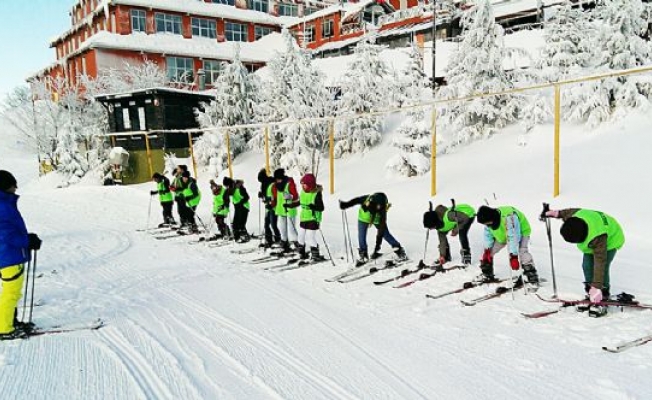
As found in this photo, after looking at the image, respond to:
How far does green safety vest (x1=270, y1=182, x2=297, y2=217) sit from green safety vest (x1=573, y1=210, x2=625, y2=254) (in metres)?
5.24

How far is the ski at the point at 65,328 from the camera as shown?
17.9 feet

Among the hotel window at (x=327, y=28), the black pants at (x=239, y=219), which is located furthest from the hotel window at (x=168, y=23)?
the black pants at (x=239, y=219)

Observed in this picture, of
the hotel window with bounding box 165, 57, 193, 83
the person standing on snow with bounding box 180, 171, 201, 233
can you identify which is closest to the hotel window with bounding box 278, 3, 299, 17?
the hotel window with bounding box 165, 57, 193, 83

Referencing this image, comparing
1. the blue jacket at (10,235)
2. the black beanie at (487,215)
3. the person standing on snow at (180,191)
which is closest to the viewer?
the blue jacket at (10,235)

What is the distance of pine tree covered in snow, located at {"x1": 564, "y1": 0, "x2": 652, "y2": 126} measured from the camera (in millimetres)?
12344

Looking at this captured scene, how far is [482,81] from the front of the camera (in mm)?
15781

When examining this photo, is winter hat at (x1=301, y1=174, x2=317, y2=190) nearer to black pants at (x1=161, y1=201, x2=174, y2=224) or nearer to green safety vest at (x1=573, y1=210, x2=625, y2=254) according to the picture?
green safety vest at (x1=573, y1=210, x2=625, y2=254)

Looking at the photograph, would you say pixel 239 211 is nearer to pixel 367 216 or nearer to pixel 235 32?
pixel 367 216

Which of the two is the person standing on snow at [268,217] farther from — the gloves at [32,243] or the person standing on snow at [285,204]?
the gloves at [32,243]

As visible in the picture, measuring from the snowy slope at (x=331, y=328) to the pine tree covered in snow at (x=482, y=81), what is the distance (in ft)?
15.9

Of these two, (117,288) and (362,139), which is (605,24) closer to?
(362,139)

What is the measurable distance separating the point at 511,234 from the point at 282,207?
4.62 metres

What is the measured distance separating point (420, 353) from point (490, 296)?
1.81 metres

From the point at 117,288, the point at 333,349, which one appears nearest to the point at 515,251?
the point at 333,349
